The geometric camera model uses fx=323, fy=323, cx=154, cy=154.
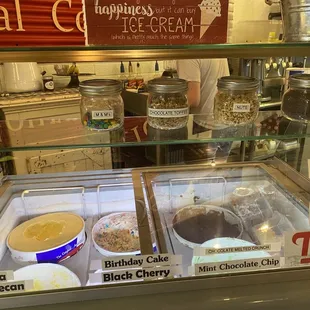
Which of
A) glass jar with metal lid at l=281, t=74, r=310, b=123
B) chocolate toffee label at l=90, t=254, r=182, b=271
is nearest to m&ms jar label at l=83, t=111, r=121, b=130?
chocolate toffee label at l=90, t=254, r=182, b=271

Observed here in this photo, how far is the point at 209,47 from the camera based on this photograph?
649 mm

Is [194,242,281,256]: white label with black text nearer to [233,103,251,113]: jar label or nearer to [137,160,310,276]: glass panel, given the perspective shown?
[137,160,310,276]: glass panel

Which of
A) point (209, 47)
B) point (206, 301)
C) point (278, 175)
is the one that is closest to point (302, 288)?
point (206, 301)

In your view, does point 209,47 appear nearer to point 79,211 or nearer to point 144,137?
point 144,137

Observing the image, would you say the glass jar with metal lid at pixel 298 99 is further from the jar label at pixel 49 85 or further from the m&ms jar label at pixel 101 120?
the jar label at pixel 49 85

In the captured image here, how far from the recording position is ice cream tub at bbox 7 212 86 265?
2.77 feet

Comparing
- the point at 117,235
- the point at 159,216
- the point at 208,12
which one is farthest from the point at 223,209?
the point at 208,12

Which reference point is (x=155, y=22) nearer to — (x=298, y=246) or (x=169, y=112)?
(x=169, y=112)

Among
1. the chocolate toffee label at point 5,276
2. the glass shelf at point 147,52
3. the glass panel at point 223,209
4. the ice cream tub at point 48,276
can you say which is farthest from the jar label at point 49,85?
the chocolate toffee label at point 5,276

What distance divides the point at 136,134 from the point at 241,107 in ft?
0.87

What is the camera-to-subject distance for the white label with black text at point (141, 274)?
70 cm

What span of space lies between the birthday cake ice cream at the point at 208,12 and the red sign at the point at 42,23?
234mm

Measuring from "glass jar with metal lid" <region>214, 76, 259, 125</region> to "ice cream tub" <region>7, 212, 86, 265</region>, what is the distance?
522 mm

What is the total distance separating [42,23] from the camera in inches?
24.9
